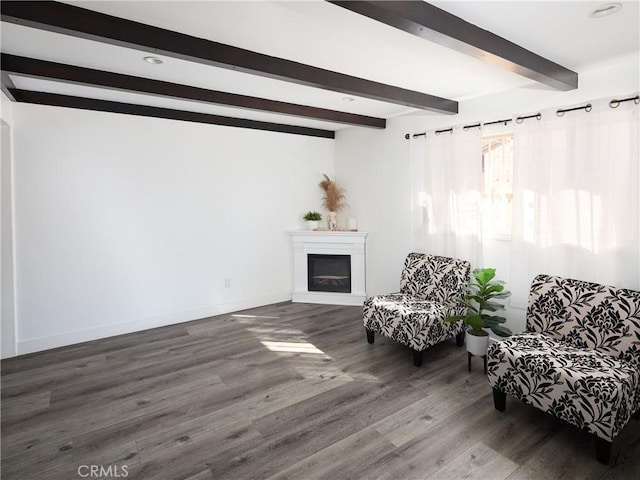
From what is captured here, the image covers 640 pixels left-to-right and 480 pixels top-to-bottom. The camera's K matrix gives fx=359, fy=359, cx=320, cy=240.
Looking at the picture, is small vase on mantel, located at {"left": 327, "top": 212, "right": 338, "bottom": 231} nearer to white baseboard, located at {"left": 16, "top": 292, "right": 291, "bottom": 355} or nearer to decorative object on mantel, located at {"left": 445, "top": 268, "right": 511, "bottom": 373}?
white baseboard, located at {"left": 16, "top": 292, "right": 291, "bottom": 355}

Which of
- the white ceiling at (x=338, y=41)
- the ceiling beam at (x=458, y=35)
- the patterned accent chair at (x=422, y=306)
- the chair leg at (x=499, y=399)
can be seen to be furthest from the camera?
the patterned accent chair at (x=422, y=306)

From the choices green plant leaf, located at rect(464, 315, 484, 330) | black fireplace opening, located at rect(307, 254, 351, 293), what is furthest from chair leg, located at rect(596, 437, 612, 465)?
black fireplace opening, located at rect(307, 254, 351, 293)

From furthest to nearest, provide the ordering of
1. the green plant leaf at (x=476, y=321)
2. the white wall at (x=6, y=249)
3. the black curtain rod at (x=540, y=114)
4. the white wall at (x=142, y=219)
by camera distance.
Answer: the white wall at (x=142, y=219), the white wall at (x=6, y=249), the green plant leaf at (x=476, y=321), the black curtain rod at (x=540, y=114)

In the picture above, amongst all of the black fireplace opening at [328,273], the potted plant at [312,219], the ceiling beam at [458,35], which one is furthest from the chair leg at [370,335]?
the ceiling beam at [458,35]

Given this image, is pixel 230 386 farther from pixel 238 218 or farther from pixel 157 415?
pixel 238 218

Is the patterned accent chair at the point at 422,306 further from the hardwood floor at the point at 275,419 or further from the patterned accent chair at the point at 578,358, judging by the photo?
the patterned accent chair at the point at 578,358

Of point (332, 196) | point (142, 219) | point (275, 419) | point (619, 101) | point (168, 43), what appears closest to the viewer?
point (168, 43)

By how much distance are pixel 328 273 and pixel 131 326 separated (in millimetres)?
2547

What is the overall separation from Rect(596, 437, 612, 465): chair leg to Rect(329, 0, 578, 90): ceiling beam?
2.30 meters

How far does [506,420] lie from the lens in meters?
2.38

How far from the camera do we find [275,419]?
7.95 ft

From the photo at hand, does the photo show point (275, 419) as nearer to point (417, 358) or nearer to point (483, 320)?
point (417, 358)

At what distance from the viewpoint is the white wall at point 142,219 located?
349 centimetres

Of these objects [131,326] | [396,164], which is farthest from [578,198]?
[131,326]
